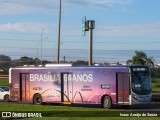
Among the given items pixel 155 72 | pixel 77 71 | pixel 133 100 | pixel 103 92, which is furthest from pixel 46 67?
pixel 155 72

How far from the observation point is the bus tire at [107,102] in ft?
92.8

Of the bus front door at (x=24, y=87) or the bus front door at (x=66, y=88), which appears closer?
the bus front door at (x=66, y=88)

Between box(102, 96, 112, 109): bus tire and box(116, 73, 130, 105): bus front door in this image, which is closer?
box(116, 73, 130, 105): bus front door

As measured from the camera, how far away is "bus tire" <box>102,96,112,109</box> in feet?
92.8

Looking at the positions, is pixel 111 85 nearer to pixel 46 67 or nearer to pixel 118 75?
pixel 118 75

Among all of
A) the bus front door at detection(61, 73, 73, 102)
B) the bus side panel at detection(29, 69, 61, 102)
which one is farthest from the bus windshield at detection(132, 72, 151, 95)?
the bus side panel at detection(29, 69, 61, 102)

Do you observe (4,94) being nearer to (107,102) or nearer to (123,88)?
(107,102)

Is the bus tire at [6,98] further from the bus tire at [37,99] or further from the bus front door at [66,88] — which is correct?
the bus front door at [66,88]

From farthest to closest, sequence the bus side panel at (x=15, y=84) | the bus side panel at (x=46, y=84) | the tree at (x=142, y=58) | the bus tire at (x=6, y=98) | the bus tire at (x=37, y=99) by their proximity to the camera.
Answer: the tree at (x=142, y=58)
the bus tire at (x=6, y=98)
the bus side panel at (x=15, y=84)
the bus tire at (x=37, y=99)
the bus side panel at (x=46, y=84)

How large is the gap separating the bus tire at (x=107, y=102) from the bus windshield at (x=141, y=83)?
173 cm

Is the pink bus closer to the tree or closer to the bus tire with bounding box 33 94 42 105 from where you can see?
the bus tire with bounding box 33 94 42 105

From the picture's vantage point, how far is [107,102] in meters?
28.5

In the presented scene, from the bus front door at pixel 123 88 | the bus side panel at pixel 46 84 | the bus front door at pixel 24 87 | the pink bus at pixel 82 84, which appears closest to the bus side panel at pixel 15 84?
the pink bus at pixel 82 84

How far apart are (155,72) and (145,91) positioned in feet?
255
